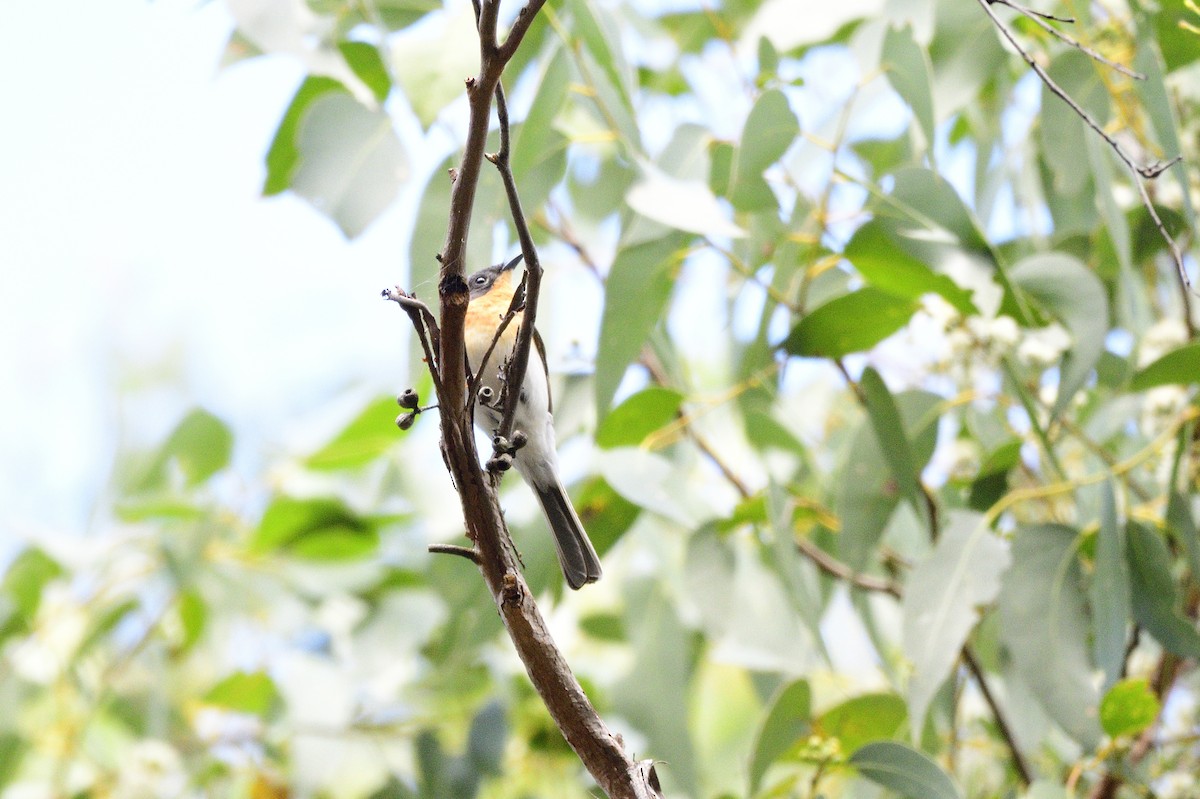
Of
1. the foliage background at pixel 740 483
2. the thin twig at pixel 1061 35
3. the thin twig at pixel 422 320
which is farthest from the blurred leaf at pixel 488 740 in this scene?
the thin twig at pixel 1061 35

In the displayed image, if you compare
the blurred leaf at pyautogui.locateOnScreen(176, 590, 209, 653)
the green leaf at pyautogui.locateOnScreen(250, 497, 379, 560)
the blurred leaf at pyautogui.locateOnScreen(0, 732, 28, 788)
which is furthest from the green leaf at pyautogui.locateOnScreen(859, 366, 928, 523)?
the blurred leaf at pyautogui.locateOnScreen(0, 732, 28, 788)

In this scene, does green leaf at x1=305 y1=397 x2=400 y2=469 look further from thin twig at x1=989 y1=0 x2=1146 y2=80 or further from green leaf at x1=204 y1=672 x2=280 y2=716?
thin twig at x1=989 y1=0 x2=1146 y2=80

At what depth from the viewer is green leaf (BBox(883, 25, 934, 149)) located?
191 cm

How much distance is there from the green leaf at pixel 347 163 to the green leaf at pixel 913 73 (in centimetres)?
87

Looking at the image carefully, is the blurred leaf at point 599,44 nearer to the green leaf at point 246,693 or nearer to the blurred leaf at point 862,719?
the blurred leaf at point 862,719

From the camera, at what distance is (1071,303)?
6.50 ft

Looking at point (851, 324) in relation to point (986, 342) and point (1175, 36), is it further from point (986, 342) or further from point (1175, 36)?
point (1175, 36)

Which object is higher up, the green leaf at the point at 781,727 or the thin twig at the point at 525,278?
the thin twig at the point at 525,278

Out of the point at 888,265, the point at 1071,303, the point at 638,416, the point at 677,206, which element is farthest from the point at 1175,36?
the point at 638,416

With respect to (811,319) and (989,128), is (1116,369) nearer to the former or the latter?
(811,319)

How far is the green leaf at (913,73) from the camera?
191cm

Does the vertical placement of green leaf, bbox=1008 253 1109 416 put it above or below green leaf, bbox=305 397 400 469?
below

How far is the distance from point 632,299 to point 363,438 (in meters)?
1.18

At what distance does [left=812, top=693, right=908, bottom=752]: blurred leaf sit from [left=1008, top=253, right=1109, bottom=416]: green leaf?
0.65 metres
